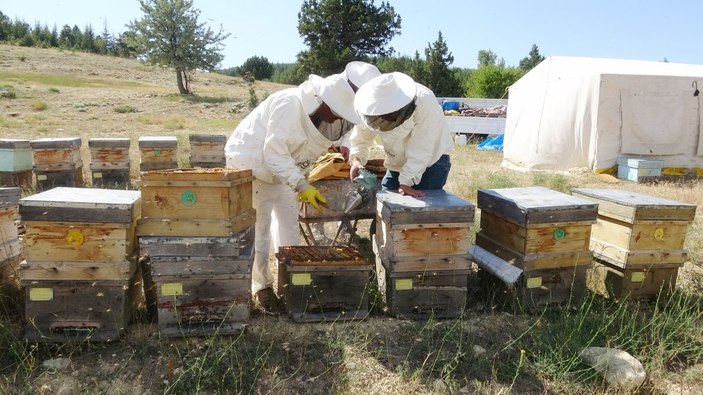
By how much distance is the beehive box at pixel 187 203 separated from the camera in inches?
124

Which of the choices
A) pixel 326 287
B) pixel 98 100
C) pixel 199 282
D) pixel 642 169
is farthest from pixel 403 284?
pixel 98 100

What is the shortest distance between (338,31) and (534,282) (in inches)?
1284

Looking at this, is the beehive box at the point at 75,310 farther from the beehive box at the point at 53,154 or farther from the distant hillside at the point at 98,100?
the distant hillside at the point at 98,100

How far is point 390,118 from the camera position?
362cm

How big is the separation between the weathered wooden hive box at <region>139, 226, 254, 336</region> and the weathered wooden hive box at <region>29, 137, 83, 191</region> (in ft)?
16.4

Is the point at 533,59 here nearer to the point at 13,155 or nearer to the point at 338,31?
the point at 338,31

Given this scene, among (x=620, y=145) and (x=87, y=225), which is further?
(x=620, y=145)

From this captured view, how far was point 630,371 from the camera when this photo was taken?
10.0 ft

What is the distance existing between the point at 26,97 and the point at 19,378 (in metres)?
25.3

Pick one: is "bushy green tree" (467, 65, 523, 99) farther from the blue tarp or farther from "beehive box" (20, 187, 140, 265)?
"beehive box" (20, 187, 140, 265)

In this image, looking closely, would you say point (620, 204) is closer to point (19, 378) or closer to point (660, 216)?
point (660, 216)

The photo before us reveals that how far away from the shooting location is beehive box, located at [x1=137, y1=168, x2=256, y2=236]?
10.4 ft

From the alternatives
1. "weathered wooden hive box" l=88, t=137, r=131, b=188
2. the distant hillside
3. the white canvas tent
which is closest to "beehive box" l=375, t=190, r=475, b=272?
"weathered wooden hive box" l=88, t=137, r=131, b=188

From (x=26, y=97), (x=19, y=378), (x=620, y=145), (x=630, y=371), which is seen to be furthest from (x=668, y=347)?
(x=26, y=97)
